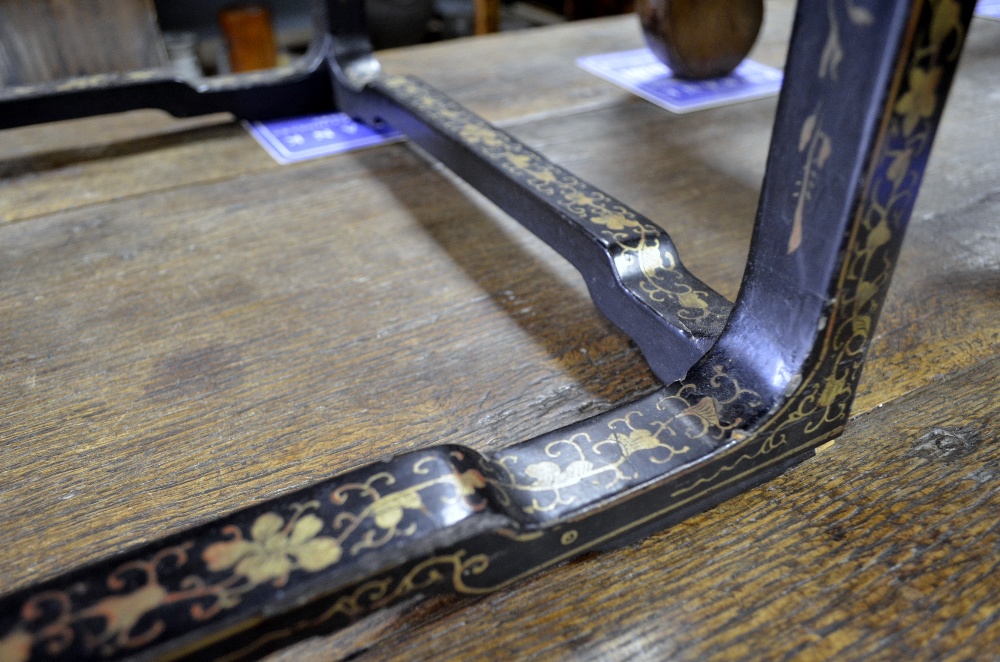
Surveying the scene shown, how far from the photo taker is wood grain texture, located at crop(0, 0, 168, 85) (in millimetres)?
1042

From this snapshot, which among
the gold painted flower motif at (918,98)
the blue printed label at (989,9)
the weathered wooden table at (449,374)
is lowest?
the weathered wooden table at (449,374)

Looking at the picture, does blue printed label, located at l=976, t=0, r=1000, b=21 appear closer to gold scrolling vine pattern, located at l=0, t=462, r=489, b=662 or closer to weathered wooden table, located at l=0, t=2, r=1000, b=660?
weathered wooden table, located at l=0, t=2, r=1000, b=660

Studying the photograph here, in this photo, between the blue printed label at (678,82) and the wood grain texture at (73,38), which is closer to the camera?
the blue printed label at (678,82)

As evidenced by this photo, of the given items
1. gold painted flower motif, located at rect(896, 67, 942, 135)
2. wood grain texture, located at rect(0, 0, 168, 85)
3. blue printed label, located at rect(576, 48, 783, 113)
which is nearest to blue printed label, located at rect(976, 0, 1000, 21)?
blue printed label, located at rect(576, 48, 783, 113)

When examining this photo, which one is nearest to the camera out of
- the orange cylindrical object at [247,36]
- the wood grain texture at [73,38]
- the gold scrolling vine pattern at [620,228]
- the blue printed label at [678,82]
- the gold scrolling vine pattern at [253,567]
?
the gold scrolling vine pattern at [253,567]

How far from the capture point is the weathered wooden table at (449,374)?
33 centimetres

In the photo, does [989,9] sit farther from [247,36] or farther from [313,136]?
[247,36]

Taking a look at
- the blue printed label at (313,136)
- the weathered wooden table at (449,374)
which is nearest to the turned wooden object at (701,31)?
the weathered wooden table at (449,374)

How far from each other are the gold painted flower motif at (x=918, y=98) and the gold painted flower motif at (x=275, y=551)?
0.27 m

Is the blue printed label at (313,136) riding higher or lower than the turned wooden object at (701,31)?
lower

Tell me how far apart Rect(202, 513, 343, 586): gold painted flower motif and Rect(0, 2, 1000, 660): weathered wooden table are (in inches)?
2.1

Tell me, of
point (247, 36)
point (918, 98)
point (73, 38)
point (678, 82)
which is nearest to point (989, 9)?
point (678, 82)

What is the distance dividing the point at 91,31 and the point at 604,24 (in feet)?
2.45

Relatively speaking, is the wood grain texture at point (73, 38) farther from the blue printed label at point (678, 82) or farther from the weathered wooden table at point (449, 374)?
the blue printed label at point (678, 82)
